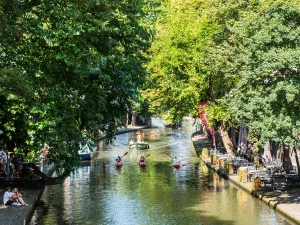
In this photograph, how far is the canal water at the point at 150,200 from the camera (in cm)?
2644

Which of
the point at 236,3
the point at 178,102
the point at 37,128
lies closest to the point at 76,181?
the point at 178,102

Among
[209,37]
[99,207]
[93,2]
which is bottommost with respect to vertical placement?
[99,207]

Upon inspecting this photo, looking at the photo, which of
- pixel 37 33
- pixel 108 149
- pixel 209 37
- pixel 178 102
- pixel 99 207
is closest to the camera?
pixel 37 33

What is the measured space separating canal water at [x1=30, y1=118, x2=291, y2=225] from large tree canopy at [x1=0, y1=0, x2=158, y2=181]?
265 inches

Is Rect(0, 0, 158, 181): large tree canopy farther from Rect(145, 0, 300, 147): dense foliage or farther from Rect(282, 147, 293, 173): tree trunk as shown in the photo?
Rect(282, 147, 293, 173): tree trunk

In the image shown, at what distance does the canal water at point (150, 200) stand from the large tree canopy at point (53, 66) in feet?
22.1

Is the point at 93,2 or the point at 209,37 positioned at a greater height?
the point at 209,37

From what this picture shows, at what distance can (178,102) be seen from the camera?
48344 millimetres

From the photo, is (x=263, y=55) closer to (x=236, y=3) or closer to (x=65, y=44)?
(x=65, y=44)

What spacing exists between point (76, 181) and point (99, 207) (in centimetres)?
1085

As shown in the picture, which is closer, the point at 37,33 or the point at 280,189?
the point at 37,33

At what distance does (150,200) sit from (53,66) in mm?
13417

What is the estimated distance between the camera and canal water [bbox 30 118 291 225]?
2644 cm

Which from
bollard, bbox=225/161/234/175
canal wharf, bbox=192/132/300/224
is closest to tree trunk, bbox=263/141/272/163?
bollard, bbox=225/161/234/175
